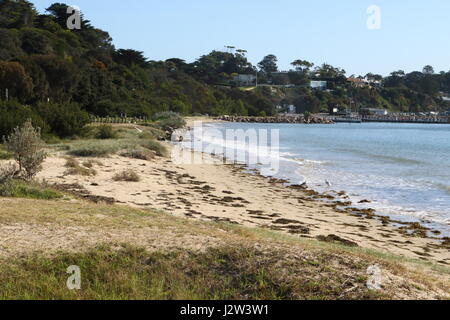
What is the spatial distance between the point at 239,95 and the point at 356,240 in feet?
458

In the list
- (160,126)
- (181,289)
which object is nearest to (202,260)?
(181,289)

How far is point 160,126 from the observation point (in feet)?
159

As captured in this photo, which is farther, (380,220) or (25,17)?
(25,17)

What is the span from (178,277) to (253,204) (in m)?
8.72

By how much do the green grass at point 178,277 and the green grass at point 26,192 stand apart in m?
4.49

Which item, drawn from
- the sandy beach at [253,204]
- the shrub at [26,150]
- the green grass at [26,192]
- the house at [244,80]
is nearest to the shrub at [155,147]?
the sandy beach at [253,204]

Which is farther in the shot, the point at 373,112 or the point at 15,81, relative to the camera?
the point at 373,112

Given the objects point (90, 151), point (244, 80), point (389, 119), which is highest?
point (244, 80)

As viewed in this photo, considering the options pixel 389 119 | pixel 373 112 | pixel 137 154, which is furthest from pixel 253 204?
pixel 373 112

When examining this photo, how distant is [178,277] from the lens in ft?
15.9

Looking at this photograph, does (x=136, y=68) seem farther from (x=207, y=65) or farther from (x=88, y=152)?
(x=207, y=65)

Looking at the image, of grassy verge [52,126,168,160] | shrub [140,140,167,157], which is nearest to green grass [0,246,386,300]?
grassy verge [52,126,168,160]

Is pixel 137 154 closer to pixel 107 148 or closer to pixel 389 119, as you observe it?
pixel 107 148

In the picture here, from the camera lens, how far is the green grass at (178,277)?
449cm
